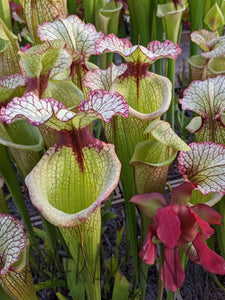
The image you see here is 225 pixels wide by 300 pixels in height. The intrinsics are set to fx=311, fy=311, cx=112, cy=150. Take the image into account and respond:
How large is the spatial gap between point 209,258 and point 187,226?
0.06 metres

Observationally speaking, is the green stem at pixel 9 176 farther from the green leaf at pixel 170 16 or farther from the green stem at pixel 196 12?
the green stem at pixel 196 12

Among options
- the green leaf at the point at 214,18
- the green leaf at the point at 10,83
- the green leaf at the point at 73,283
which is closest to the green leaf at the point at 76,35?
the green leaf at the point at 10,83

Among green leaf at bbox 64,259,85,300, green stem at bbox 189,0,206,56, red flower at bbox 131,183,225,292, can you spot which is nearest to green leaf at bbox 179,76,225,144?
red flower at bbox 131,183,225,292

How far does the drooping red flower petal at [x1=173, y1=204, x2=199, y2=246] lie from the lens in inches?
19.1

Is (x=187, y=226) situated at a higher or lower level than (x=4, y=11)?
lower

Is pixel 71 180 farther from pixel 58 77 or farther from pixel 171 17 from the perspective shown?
pixel 171 17

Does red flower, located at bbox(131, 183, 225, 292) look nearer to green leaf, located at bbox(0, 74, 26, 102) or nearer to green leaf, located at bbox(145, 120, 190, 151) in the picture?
green leaf, located at bbox(145, 120, 190, 151)

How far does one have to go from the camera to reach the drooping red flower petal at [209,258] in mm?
486

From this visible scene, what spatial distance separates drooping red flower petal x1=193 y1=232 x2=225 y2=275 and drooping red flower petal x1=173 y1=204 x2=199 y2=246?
0.04ft

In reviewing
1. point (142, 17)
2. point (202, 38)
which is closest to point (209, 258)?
point (202, 38)

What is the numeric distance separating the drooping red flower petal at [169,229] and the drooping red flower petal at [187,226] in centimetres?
2

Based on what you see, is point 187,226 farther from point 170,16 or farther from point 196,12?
point 196,12

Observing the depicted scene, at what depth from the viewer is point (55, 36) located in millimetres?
696

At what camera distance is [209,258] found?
49 centimetres
